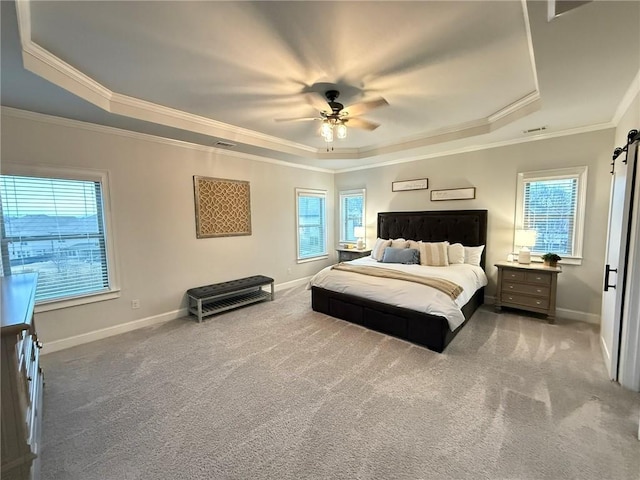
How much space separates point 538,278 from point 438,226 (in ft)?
5.52

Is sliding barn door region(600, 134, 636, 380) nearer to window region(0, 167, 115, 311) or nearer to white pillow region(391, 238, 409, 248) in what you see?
white pillow region(391, 238, 409, 248)

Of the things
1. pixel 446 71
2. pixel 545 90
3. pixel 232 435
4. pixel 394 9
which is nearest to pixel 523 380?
pixel 232 435

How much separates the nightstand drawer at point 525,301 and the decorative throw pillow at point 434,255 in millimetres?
927

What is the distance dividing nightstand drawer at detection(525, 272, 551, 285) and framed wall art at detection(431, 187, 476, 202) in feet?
5.02

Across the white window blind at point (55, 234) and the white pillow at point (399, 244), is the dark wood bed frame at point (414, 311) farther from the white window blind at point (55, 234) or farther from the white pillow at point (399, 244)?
the white window blind at point (55, 234)

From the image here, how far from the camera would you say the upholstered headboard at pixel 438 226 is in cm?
452

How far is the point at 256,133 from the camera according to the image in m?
4.18

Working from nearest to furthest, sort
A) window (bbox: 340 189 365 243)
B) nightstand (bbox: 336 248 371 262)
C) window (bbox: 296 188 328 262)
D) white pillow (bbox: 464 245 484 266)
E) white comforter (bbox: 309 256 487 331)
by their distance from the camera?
white comforter (bbox: 309 256 487 331) → white pillow (bbox: 464 245 484 266) → nightstand (bbox: 336 248 371 262) → window (bbox: 296 188 328 262) → window (bbox: 340 189 365 243)

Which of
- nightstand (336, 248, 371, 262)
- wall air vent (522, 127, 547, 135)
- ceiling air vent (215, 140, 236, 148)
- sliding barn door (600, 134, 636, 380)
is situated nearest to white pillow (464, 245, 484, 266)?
sliding barn door (600, 134, 636, 380)

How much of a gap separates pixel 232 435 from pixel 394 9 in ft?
10.0

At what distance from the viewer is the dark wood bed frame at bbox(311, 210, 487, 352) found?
9.87 feet

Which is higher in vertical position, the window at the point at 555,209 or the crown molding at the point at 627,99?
the crown molding at the point at 627,99

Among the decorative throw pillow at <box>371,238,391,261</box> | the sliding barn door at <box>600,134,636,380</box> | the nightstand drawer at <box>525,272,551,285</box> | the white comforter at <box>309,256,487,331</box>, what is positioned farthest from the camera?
the decorative throw pillow at <box>371,238,391,261</box>

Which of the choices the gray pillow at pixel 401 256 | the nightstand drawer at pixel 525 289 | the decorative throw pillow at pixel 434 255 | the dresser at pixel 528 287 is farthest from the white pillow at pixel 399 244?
the nightstand drawer at pixel 525 289
